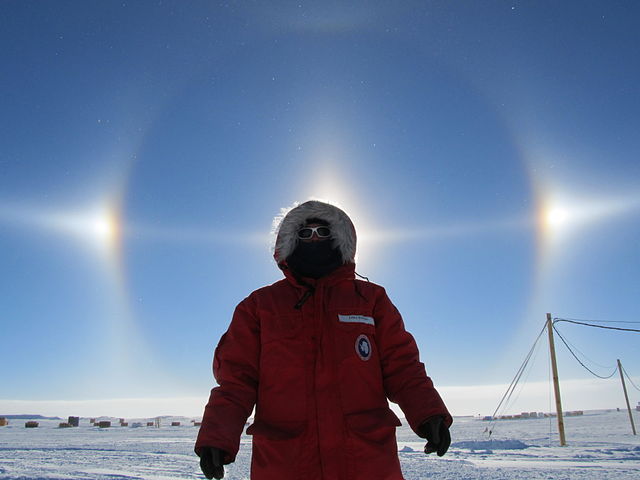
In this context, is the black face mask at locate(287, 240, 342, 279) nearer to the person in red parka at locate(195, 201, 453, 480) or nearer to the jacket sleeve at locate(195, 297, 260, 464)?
the person in red parka at locate(195, 201, 453, 480)

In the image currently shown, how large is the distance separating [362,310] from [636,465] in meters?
9.04

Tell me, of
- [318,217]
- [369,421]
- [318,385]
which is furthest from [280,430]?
[318,217]

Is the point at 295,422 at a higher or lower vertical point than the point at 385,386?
lower

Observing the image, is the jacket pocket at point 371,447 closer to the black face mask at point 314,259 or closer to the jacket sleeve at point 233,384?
the jacket sleeve at point 233,384

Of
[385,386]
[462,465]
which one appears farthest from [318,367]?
[462,465]

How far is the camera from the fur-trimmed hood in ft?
8.75

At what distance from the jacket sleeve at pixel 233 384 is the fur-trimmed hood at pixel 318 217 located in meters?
0.45

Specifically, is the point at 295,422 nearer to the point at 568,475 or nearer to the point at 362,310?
the point at 362,310

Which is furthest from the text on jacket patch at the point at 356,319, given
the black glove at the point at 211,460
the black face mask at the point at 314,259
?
the black glove at the point at 211,460

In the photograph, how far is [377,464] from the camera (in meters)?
1.84

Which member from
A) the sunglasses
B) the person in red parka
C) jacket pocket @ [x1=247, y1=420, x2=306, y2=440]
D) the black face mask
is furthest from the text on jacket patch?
the sunglasses

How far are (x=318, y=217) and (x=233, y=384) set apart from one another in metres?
1.19

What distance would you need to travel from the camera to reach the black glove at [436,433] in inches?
78.2

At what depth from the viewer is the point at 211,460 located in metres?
1.87
